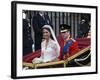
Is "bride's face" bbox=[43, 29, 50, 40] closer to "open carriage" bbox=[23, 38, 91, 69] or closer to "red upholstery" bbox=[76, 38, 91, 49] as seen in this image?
"open carriage" bbox=[23, 38, 91, 69]

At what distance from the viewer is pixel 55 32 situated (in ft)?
5.54

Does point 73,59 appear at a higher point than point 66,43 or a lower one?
lower

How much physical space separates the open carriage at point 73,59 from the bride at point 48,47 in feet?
0.09

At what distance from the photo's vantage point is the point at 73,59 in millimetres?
1735

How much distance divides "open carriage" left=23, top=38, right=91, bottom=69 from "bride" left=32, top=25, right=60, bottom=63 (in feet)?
0.09

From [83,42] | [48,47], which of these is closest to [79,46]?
[83,42]

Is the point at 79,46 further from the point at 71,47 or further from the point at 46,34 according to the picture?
the point at 46,34

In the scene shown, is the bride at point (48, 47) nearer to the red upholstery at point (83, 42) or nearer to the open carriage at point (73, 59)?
the open carriage at point (73, 59)

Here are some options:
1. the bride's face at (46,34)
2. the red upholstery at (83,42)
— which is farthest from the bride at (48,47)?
the red upholstery at (83,42)

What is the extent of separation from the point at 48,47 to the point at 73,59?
21 centimetres

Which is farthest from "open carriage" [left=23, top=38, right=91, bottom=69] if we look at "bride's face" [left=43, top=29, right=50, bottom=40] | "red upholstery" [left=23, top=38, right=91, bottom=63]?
"bride's face" [left=43, top=29, right=50, bottom=40]

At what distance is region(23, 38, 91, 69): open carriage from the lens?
162cm

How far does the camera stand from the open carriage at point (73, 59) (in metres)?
1.62
